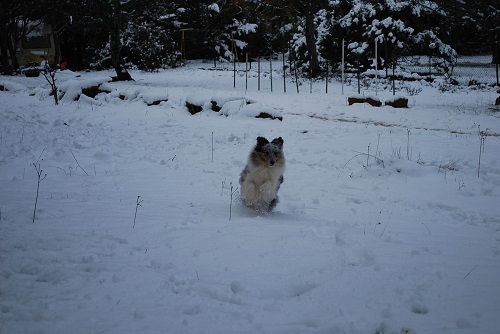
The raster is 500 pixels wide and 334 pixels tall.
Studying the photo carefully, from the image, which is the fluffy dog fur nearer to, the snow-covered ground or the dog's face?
the dog's face

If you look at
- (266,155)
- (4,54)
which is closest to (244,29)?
(4,54)

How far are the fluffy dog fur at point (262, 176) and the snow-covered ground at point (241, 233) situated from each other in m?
0.23

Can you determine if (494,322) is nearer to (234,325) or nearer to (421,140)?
(234,325)

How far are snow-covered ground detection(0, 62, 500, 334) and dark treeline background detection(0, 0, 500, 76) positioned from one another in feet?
41.5

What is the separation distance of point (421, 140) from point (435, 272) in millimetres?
7681

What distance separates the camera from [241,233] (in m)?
5.19

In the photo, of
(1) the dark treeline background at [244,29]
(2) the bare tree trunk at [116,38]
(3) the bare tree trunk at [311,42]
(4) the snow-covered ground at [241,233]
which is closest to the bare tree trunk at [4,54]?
(1) the dark treeline background at [244,29]

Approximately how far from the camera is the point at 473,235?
18.5 ft

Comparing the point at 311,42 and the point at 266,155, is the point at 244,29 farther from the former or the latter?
the point at 266,155

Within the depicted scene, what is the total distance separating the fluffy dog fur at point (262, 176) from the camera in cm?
614

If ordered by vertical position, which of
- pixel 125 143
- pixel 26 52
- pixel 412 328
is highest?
pixel 26 52

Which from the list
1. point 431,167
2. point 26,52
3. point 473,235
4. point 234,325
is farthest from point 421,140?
point 26,52

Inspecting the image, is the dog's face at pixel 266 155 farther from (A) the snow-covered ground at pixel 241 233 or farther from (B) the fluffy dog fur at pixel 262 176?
(A) the snow-covered ground at pixel 241 233

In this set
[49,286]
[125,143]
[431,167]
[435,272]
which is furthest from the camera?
[125,143]
